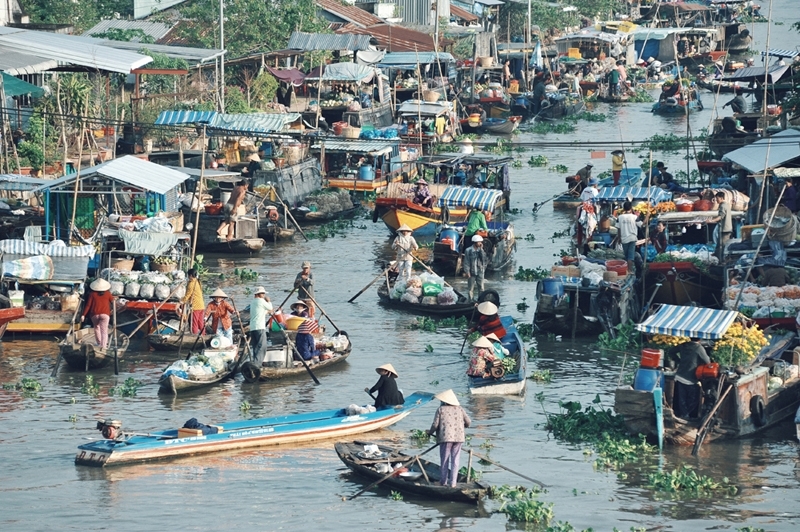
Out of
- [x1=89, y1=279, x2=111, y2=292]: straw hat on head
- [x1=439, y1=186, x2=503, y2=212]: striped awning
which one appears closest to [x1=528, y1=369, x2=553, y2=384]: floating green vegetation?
[x1=89, y1=279, x2=111, y2=292]: straw hat on head

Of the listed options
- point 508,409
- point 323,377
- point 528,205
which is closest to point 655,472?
point 508,409

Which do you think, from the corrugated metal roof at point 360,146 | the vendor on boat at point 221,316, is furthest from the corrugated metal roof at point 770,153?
the vendor on boat at point 221,316

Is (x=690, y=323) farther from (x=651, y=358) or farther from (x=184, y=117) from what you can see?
(x=184, y=117)

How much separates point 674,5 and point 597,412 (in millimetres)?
61333

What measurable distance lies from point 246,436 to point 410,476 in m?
2.44

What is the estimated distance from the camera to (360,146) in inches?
1385

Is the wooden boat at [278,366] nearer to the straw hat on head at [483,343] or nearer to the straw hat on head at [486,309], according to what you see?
the straw hat on head at [486,309]

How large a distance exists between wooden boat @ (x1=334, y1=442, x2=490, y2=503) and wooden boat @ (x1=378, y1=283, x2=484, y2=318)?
27.0 ft

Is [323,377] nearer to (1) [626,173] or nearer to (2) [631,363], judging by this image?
(2) [631,363]

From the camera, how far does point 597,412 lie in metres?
18.0

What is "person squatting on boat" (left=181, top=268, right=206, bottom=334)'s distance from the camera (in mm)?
21266

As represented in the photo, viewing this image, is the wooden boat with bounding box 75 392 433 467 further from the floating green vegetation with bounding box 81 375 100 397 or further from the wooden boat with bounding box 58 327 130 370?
the wooden boat with bounding box 58 327 130 370

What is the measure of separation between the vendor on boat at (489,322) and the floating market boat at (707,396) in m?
3.17

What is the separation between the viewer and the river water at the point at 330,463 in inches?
586
